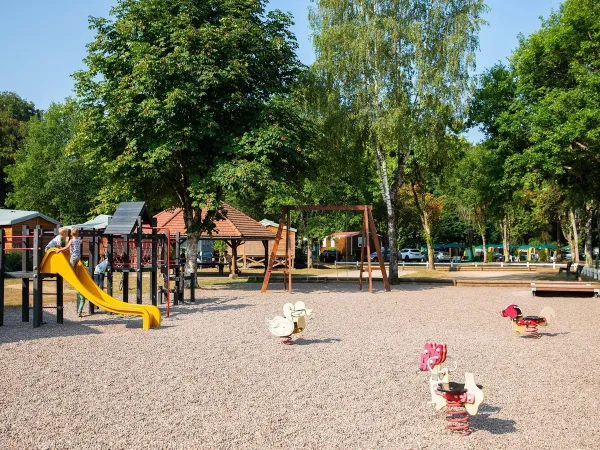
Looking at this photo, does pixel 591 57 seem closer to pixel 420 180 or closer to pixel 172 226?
pixel 420 180

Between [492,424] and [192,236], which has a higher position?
[192,236]

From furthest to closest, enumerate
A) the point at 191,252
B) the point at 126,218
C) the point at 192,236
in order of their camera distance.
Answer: the point at 192,236 → the point at 191,252 → the point at 126,218

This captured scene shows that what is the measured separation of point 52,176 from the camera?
51.9 meters

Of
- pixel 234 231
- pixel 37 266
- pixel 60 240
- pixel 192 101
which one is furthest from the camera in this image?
pixel 234 231

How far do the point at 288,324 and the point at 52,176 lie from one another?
46.4 meters

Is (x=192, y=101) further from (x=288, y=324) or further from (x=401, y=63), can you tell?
(x=288, y=324)

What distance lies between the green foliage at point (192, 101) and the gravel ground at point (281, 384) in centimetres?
818

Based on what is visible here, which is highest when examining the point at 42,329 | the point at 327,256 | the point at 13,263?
the point at 13,263

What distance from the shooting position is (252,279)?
3006cm

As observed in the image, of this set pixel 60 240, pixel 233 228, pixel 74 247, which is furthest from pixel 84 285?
pixel 233 228

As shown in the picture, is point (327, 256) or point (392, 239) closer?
point (392, 239)

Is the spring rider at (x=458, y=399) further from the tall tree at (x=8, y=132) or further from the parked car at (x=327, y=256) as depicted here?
the tall tree at (x=8, y=132)

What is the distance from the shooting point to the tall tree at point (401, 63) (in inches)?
980

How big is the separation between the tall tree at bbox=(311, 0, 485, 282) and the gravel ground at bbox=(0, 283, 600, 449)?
12097 mm
